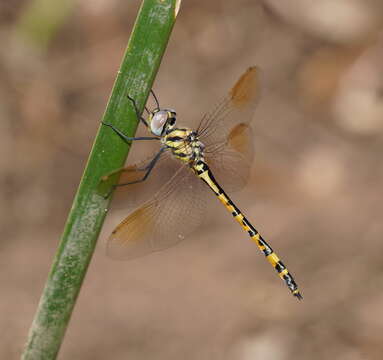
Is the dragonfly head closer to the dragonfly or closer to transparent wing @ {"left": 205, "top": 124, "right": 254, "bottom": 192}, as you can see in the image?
the dragonfly

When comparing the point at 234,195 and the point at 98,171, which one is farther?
the point at 234,195

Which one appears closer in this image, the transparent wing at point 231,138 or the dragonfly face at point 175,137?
the dragonfly face at point 175,137

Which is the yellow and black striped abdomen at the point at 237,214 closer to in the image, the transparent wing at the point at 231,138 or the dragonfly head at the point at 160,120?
the transparent wing at the point at 231,138

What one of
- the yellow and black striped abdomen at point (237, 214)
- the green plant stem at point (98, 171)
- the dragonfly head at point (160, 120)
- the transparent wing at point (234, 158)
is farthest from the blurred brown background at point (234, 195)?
the green plant stem at point (98, 171)

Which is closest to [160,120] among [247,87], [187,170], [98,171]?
[187,170]

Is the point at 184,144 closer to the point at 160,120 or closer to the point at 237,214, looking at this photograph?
the point at 160,120

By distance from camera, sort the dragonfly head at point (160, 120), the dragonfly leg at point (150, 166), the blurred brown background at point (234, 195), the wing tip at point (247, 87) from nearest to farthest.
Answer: the dragonfly leg at point (150, 166) → the dragonfly head at point (160, 120) → the wing tip at point (247, 87) → the blurred brown background at point (234, 195)

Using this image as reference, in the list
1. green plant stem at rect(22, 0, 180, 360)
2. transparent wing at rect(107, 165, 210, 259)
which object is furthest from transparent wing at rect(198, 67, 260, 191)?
green plant stem at rect(22, 0, 180, 360)
